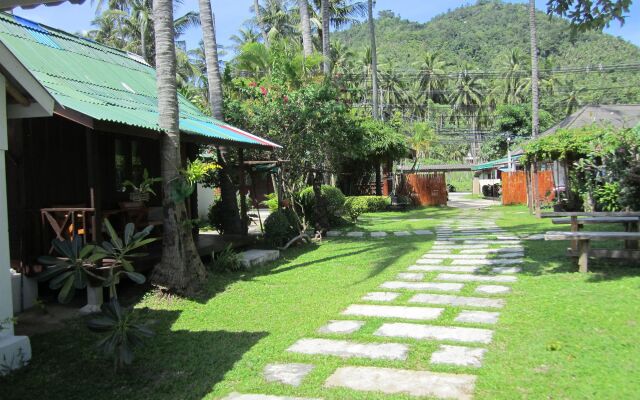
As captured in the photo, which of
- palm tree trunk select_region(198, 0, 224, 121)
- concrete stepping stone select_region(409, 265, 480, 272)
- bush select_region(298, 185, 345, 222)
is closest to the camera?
concrete stepping stone select_region(409, 265, 480, 272)

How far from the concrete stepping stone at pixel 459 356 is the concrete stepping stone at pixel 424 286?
2.47m

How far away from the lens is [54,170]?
8500 mm

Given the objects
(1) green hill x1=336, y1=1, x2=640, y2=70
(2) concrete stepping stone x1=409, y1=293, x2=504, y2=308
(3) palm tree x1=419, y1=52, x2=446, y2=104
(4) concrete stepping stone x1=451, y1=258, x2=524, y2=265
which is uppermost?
(1) green hill x1=336, y1=1, x2=640, y2=70

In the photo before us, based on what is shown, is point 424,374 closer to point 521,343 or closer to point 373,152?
point 521,343

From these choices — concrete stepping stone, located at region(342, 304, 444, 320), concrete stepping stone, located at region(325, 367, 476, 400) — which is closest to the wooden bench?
concrete stepping stone, located at region(342, 304, 444, 320)

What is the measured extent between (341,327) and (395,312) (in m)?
0.85

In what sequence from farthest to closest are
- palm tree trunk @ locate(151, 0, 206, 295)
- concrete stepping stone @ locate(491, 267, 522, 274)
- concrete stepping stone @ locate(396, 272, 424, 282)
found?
concrete stepping stone @ locate(491, 267, 522, 274)
concrete stepping stone @ locate(396, 272, 424, 282)
palm tree trunk @ locate(151, 0, 206, 295)

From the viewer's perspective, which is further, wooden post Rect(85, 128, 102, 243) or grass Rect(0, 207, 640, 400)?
wooden post Rect(85, 128, 102, 243)

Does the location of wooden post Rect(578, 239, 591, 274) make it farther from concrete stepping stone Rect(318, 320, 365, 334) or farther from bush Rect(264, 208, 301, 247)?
bush Rect(264, 208, 301, 247)

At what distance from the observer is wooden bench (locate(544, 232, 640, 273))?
7.34m

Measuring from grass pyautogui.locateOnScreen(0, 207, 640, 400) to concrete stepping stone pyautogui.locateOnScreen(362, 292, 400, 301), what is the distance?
133mm

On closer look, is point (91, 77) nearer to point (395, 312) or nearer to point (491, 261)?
point (395, 312)

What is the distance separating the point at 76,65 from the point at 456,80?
6342 centimetres

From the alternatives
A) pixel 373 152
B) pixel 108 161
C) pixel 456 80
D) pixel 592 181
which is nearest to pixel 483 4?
pixel 456 80
